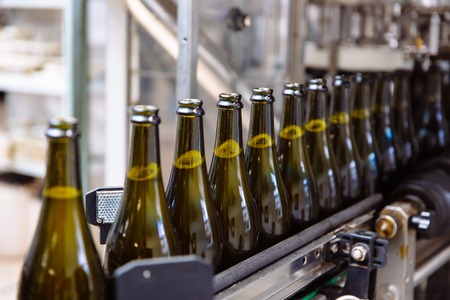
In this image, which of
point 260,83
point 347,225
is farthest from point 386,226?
point 260,83

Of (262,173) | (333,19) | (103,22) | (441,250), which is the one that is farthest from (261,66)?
(262,173)

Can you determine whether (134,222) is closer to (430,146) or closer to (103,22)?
(430,146)

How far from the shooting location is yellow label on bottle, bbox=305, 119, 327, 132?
107cm

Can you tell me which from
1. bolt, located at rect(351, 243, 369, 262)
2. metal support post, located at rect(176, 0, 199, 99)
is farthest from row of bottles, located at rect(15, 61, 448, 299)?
metal support post, located at rect(176, 0, 199, 99)

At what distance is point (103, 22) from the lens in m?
2.99

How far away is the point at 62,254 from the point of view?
0.64 metres

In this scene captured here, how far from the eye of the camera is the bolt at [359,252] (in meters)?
0.90

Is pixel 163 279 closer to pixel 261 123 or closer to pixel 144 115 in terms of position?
pixel 144 115

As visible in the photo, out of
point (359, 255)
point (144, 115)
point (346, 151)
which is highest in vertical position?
point (144, 115)

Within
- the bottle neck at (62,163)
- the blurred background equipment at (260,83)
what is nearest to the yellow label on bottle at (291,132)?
the blurred background equipment at (260,83)

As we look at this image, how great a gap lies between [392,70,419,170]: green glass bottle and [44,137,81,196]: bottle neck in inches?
37.5

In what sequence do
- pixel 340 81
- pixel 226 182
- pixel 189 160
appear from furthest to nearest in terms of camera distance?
pixel 340 81, pixel 226 182, pixel 189 160

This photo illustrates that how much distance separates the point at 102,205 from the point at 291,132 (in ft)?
1.07

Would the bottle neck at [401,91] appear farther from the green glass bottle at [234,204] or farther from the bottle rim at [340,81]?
the green glass bottle at [234,204]
